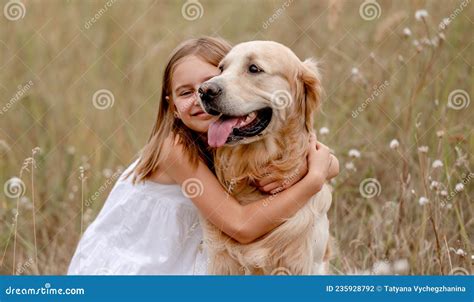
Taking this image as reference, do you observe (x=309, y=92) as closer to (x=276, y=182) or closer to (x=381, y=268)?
(x=276, y=182)

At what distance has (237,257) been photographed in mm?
3424

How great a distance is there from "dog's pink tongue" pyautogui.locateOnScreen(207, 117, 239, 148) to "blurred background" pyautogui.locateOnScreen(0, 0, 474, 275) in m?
1.05

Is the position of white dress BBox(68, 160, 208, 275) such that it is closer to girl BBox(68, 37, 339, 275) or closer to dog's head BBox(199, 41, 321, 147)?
girl BBox(68, 37, 339, 275)

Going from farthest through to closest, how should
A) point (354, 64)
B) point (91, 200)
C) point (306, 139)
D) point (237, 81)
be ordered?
point (354, 64) < point (91, 200) < point (306, 139) < point (237, 81)

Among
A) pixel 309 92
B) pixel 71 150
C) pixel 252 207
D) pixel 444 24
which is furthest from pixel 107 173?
pixel 444 24

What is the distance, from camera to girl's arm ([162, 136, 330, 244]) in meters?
3.36

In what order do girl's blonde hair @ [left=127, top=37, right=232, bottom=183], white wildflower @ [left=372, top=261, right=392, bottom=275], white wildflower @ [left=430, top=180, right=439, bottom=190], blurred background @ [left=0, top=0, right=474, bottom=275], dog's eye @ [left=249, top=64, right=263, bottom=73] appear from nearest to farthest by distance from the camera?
1. dog's eye @ [left=249, top=64, right=263, bottom=73]
2. girl's blonde hair @ [left=127, top=37, right=232, bottom=183]
3. white wildflower @ [left=430, top=180, right=439, bottom=190]
4. white wildflower @ [left=372, top=261, right=392, bottom=275]
5. blurred background @ [left=0, top=0, right=474, bottom=275]

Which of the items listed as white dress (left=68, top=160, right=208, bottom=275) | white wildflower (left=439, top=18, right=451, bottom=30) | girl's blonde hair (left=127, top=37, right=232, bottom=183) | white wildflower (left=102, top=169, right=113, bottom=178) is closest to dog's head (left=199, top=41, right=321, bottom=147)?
girl's blonde hair (left=127, top=37, right=232, bottom=183)

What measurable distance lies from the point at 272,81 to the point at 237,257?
Answer: 0.77 meters

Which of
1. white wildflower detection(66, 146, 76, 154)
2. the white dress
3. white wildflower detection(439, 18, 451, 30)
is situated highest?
white wildflower detection(439, 18, 451, 30)

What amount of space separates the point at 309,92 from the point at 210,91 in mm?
534

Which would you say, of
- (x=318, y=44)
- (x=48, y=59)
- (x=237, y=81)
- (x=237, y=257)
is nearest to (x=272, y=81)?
(x=237, y=81)

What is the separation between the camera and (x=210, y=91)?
317 cm

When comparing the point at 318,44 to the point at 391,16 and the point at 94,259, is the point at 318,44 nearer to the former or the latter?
the point at 391,16
